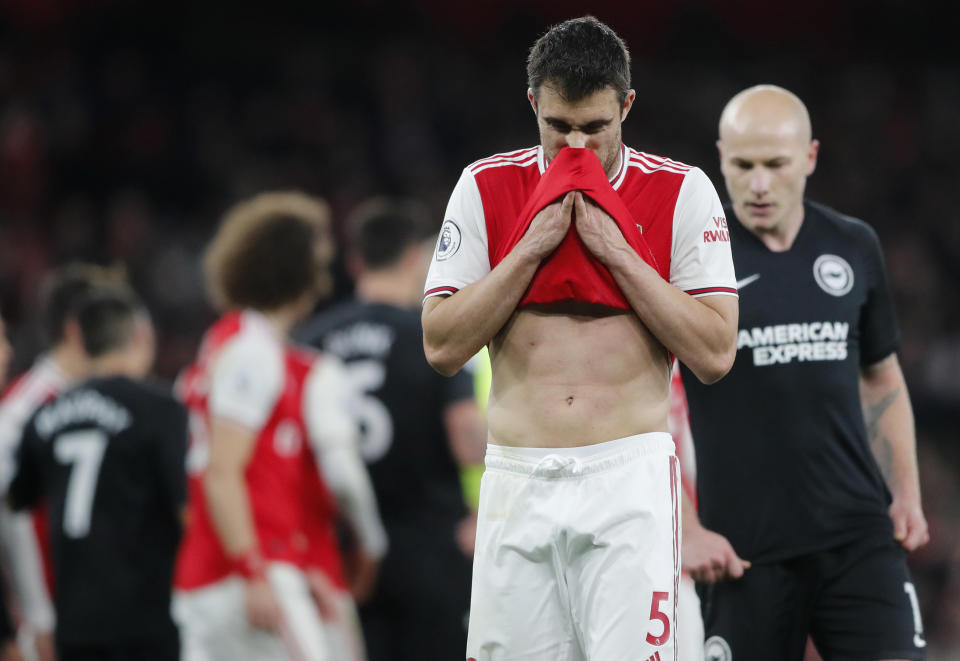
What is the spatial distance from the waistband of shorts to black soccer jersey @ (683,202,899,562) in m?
0.94

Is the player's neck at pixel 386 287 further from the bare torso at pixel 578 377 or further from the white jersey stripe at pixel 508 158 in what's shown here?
the bare torso at pixel 578 377

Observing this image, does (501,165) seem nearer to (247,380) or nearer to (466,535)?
(247,380)

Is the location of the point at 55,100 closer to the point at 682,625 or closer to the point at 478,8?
the point at 478,8

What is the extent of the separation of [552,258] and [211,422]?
2.64 meters

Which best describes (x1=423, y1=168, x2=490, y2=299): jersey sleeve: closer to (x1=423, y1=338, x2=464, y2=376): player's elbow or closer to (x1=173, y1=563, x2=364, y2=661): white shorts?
(x1=423, y1=338, x2=464, y2=376): player's elbow

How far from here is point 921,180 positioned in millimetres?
16031

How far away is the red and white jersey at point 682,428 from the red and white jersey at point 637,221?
2.97 ft

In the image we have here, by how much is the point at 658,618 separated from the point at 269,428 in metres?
2.81

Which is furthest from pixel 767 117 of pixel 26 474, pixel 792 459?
pixel 26 474

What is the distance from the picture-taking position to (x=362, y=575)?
6.07 metres

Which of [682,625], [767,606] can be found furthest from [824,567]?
[682,625]

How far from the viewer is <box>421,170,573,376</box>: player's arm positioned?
129 inches

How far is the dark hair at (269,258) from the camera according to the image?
5.91 m

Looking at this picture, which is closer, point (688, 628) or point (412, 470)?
point (688, 628)
